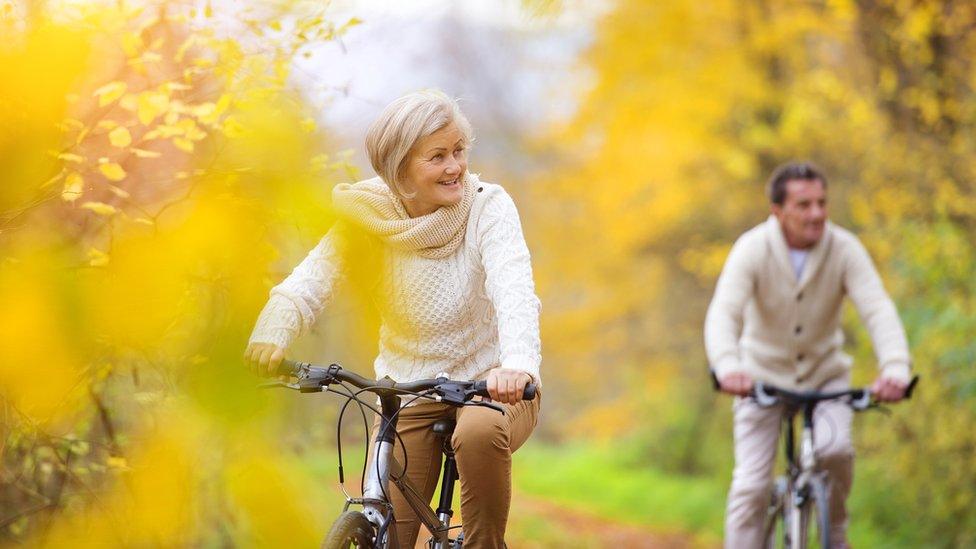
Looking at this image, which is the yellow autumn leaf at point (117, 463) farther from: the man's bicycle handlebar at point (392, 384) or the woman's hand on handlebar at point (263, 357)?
the woman's hand on handlebar at point (263, 357)

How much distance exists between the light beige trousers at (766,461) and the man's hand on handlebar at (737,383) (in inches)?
14.2

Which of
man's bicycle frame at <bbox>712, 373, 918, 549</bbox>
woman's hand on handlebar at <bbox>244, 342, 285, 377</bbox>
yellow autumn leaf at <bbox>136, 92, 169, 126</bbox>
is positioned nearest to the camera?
woman's hand on handlebar at <bbox>244, 342, 285, 377</bbox>

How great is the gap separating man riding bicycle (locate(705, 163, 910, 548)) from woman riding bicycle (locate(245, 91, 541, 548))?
2134 millimetres

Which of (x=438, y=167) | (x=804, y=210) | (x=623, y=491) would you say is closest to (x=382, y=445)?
(x=438, y=167)

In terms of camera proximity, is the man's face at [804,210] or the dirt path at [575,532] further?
the dirt path at [575,532]

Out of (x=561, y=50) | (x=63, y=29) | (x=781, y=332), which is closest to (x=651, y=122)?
(x=561, y=50)

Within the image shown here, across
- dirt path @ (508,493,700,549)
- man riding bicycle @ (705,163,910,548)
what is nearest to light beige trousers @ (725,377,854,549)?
man riding bicycle @ (705,163,910,548)

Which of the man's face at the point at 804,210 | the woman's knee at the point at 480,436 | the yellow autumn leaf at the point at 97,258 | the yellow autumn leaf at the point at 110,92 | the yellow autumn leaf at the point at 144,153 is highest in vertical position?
the man's face at the point at 804,210

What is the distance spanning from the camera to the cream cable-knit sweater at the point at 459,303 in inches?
120

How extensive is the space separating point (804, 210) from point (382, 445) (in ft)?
9.72

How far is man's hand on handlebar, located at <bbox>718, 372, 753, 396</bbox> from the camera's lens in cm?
510

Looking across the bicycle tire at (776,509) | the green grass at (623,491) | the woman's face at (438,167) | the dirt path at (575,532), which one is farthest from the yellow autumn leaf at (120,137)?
the green grass at (623,491)

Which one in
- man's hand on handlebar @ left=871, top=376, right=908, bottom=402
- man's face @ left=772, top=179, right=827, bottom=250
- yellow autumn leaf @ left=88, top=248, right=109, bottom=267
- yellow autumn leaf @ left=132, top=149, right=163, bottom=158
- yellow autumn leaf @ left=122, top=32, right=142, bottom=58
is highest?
man's face @ left=772, top=179, right=827, bottom=250

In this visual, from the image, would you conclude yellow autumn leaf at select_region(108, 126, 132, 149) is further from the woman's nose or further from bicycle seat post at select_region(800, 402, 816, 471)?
bicycle seat post at select_region(800, 402, 816, 471)
